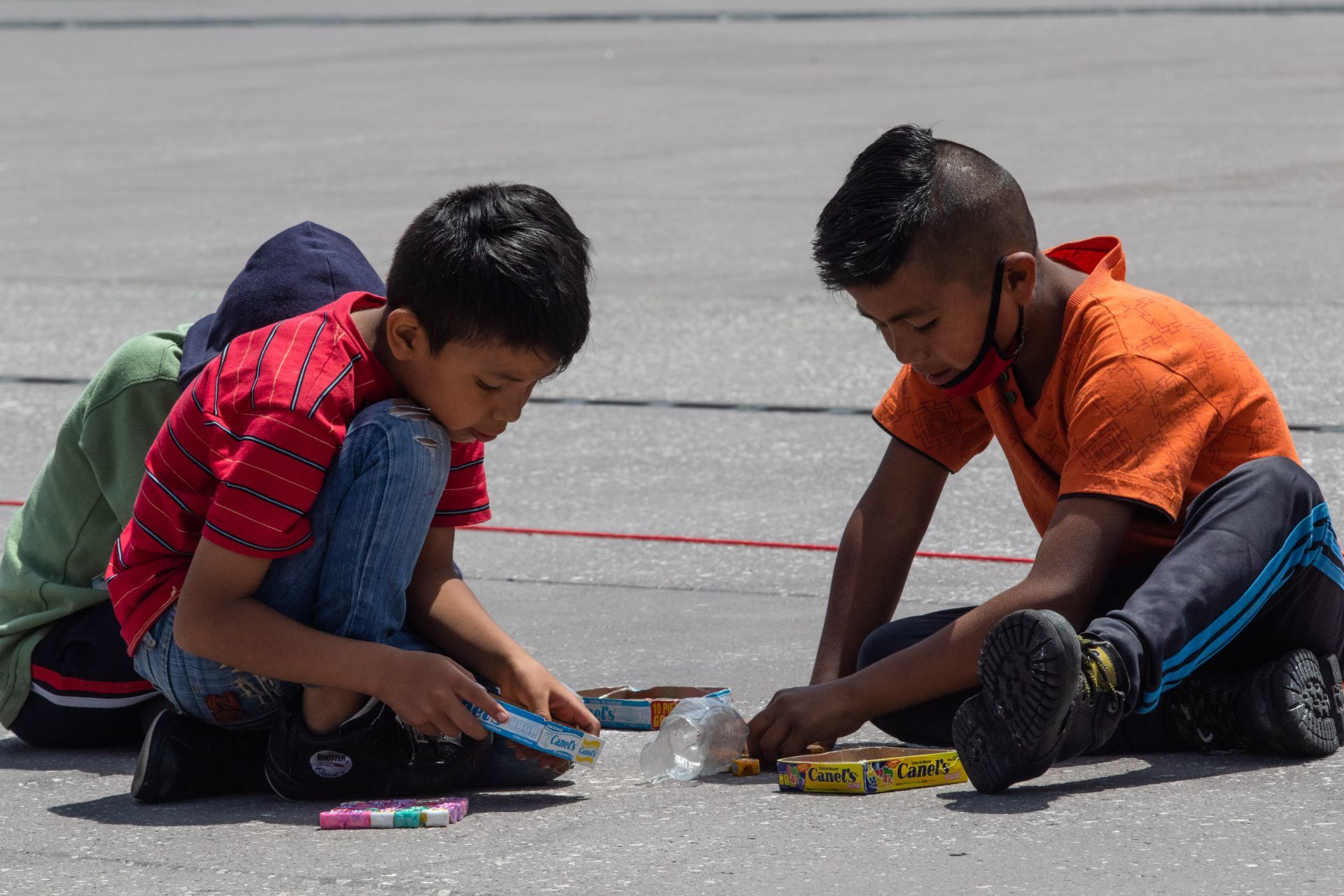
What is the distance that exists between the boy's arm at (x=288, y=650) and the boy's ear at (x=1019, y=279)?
3.41 ft

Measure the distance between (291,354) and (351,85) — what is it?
13.8m

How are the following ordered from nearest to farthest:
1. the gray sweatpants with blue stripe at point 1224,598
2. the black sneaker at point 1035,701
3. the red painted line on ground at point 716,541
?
the black sneaker at point 1035,701, the gray sweatpants with blue stripe at point 1224,598, the red painted line on ground at point 716,541

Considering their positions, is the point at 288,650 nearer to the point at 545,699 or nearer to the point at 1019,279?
the point at 545,699

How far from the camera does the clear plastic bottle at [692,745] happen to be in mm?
3092

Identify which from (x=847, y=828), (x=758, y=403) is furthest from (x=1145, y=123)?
(x=847, y=828)

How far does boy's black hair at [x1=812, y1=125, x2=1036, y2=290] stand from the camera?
3.03 meters

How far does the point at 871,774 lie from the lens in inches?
115

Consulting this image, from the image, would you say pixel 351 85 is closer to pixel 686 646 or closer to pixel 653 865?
pixel 686 646

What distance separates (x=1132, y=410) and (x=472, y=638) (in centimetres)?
109

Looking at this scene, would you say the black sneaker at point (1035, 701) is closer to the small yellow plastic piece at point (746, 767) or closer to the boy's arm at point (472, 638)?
the small yellow plastic piece at point (746, 767)

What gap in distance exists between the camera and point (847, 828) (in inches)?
108

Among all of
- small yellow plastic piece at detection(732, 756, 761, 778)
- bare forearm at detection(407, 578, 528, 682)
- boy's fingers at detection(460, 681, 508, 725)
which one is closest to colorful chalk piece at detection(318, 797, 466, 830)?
boy's fingers at detection(460, 681, 508, 725)

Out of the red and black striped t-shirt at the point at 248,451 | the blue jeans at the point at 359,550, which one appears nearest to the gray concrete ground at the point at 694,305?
the blue jeans at the point at 359,550

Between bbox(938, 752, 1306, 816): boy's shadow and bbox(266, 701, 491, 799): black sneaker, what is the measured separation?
741 mm
